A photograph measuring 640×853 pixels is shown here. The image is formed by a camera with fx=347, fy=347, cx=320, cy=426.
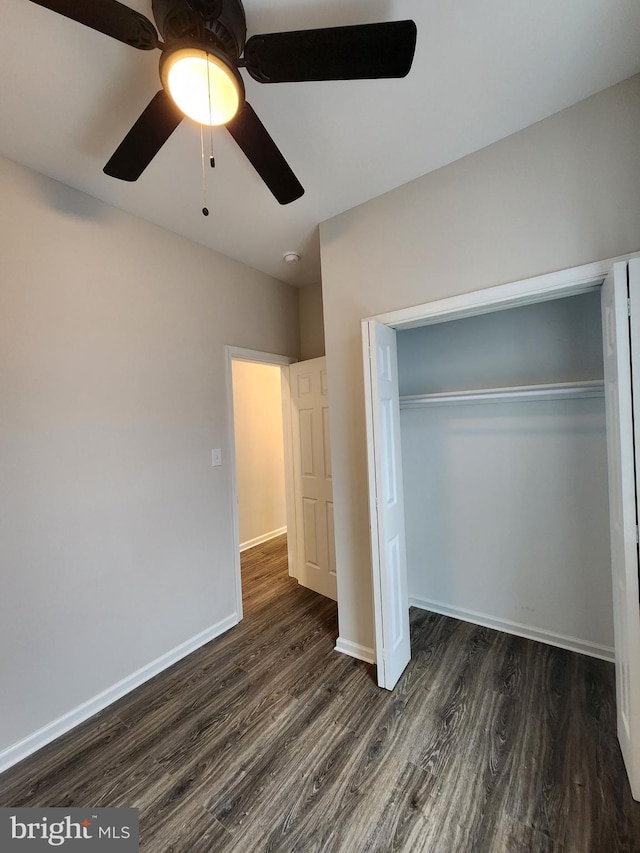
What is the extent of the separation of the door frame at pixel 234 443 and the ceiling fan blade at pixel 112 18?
181 cm

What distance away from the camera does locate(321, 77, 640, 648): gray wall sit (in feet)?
4.85

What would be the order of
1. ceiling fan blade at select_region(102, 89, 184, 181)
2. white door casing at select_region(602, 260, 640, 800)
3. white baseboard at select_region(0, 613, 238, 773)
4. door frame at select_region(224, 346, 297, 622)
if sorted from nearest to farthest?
1. ceiling fan blade at select_region(102, 89, 184, 181)
2. white door casing at select_region(602, 260, 640, 800)
3. white baseboard at select_region(0, 613, 238, 773)
4. door frame at select_region(224, 346, 297, 622)

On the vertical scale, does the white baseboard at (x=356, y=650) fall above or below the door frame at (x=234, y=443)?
below

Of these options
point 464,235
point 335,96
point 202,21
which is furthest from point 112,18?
point 464,235

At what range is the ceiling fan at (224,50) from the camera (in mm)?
928

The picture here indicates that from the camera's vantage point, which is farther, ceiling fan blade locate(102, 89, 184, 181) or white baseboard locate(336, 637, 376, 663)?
white baseboard locate(336, 637, 376, 663)

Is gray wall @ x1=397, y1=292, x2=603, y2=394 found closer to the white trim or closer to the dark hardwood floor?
the white trim

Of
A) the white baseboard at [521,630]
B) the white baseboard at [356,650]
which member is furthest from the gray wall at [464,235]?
the white baseboard at [521,630]

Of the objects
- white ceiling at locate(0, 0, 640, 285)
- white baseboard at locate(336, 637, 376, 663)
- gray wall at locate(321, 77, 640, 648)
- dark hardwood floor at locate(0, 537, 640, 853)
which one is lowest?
dark hardwood floor at locate(0, 537, 640, 853)

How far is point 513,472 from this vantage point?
2365 millimetres

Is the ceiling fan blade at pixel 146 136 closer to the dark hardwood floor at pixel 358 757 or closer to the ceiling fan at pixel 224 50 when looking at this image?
the ceiling fan at pixel 224 50

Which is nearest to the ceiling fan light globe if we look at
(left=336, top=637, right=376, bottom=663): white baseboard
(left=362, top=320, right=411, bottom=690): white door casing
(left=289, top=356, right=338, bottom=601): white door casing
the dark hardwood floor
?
(left=362, top=320, right=411, bottom=690): white door casing

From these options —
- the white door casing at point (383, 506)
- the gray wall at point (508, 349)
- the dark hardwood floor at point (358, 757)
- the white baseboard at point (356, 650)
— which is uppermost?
the gray wall at point (508, 349)

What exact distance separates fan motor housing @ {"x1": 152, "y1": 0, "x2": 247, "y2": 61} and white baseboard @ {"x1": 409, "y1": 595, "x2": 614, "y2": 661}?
3.25 m
